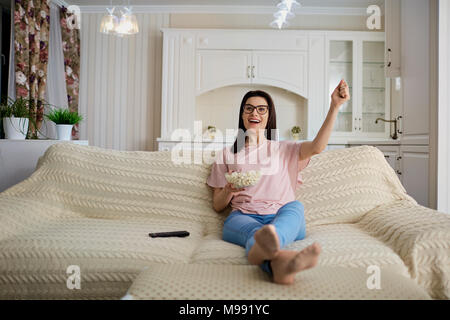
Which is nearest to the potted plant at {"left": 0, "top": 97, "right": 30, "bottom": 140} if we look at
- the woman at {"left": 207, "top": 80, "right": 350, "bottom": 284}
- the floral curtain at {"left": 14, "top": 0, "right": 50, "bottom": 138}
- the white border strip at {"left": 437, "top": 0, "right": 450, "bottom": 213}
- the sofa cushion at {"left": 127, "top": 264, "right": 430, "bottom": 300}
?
the floral curtain at {"left": 14, "top": 0, "right": 50, "bottom": 138}

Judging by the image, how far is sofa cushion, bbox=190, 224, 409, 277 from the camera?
1168mm

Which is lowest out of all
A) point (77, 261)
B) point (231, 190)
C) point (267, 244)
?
point (77, 261)

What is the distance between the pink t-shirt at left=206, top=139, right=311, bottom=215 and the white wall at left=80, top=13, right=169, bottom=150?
3.29 m

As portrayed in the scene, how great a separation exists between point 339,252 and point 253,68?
3531 millimetres

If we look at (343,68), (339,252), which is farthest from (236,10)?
(339,252)

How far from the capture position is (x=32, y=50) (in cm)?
368

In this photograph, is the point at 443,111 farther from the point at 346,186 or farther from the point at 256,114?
the point at 256,114

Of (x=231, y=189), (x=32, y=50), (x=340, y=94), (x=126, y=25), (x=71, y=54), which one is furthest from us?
(x=71, y=54)

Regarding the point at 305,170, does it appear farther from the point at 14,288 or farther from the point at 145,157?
the point at 14,288

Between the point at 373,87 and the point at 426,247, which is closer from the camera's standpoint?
the point at 426,247

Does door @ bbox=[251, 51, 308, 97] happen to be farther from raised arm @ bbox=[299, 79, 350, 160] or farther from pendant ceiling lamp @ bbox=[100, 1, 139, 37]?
raised arm @ bbox=[299, 79, 350, 160]

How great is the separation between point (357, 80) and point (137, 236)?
3.87 meters

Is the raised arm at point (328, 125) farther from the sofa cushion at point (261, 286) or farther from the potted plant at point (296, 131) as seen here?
the potted plant at point (296, 131)

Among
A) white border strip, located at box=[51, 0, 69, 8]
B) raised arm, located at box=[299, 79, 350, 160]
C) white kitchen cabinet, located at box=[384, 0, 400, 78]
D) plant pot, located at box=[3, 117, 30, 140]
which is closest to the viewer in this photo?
raised arm, located at box=[299, 79, 350, 160]
